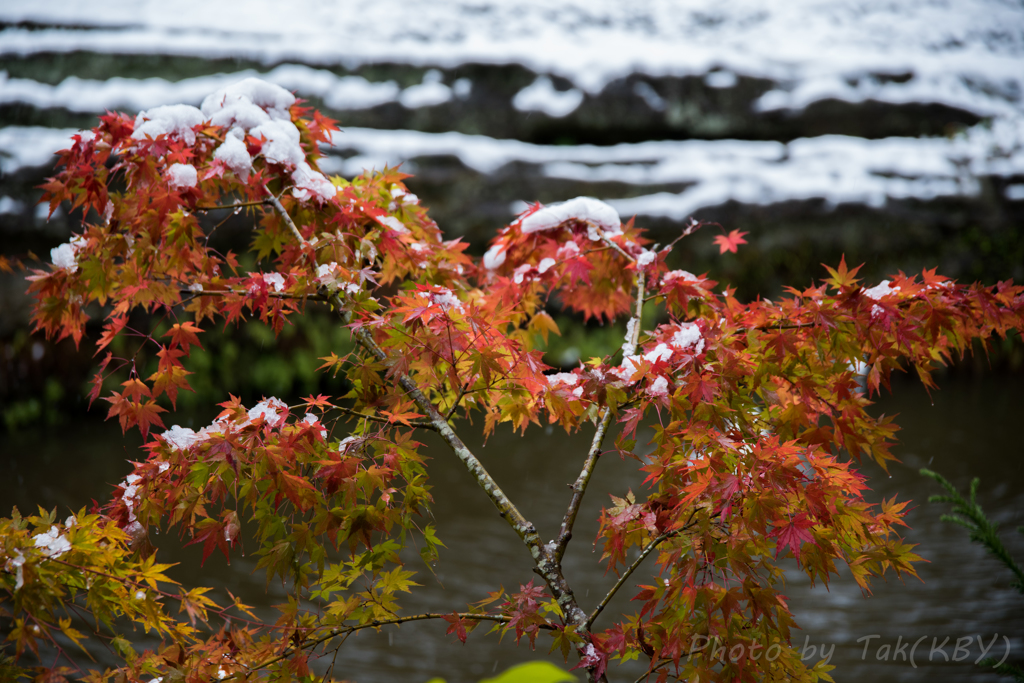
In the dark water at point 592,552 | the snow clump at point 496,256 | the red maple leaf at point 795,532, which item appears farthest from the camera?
the dark water at point 592,552

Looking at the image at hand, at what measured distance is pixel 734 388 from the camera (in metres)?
1.29

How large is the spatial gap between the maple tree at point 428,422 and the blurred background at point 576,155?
1.74 meters

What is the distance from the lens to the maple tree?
3.70 ft

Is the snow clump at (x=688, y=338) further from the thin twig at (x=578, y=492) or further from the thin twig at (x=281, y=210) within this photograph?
the thin twig at (x=281, y=210)

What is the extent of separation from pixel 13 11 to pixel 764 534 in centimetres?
910

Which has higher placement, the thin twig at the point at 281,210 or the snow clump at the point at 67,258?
the thin twig at the point at 281,210

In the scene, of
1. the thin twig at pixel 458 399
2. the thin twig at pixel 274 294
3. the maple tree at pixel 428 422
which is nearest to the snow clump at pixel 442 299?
the maple tree at pixel 428 422

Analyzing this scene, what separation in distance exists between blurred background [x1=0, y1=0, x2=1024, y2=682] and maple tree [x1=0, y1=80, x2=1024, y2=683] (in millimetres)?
1741

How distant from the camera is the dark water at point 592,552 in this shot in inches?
100

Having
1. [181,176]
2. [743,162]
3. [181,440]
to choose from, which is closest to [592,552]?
[181,440]

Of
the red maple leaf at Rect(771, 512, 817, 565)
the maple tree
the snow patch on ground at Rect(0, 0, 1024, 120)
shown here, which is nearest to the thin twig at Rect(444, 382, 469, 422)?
the maple tree

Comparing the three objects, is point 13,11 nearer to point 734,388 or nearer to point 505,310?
point 505,310

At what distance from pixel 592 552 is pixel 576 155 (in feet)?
13.4

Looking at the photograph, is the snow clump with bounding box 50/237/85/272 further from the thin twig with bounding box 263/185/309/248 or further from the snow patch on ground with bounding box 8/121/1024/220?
the snow patch on ground with bounding box 8/121/1024/220
